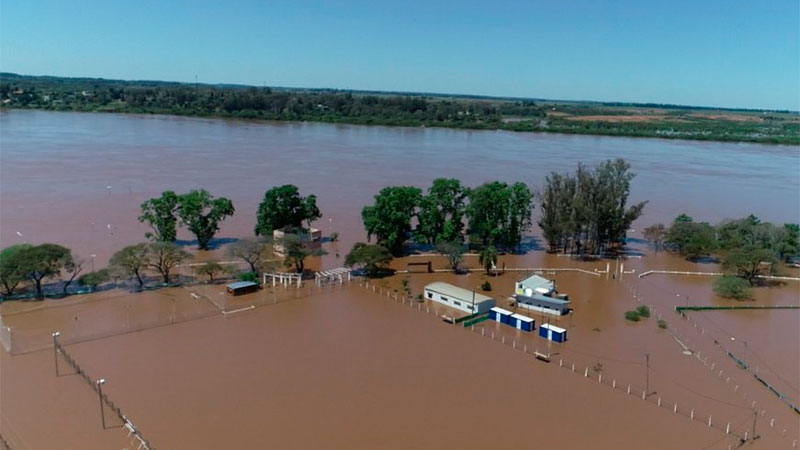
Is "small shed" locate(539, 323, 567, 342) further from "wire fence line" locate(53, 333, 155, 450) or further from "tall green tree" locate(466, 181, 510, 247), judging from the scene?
"wire fence line" locate(53, 333, 155, 450)

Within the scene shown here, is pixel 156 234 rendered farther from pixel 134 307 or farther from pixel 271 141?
pixel 271 141

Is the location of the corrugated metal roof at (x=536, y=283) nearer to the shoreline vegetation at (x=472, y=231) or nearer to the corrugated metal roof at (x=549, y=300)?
the corrugated metal roof at (x=549, y=300)

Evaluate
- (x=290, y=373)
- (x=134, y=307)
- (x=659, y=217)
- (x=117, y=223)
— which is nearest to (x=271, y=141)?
(x=117, y=223)

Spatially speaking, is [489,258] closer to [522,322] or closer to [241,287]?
[522,322]

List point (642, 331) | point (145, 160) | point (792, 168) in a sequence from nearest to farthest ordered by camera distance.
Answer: point (642, 331)
point (145, 160)
point (792, 168)

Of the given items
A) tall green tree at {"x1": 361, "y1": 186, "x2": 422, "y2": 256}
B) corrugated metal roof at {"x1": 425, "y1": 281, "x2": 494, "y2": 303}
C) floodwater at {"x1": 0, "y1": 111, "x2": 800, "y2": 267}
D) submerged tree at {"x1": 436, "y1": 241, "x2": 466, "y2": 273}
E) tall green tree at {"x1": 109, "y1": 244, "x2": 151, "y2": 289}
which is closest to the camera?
corrugated metal roof at {"x1": 425, "y1": 281, "x2": 494, "y2": 303}

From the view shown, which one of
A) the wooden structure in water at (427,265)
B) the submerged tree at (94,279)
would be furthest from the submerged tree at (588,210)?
the submerged tree at (94,279)

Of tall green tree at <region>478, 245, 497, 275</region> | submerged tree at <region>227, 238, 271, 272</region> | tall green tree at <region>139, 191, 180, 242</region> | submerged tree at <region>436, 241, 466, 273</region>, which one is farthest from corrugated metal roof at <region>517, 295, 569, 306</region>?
tall green tree at <region>139, 191, 180, 242</region>
